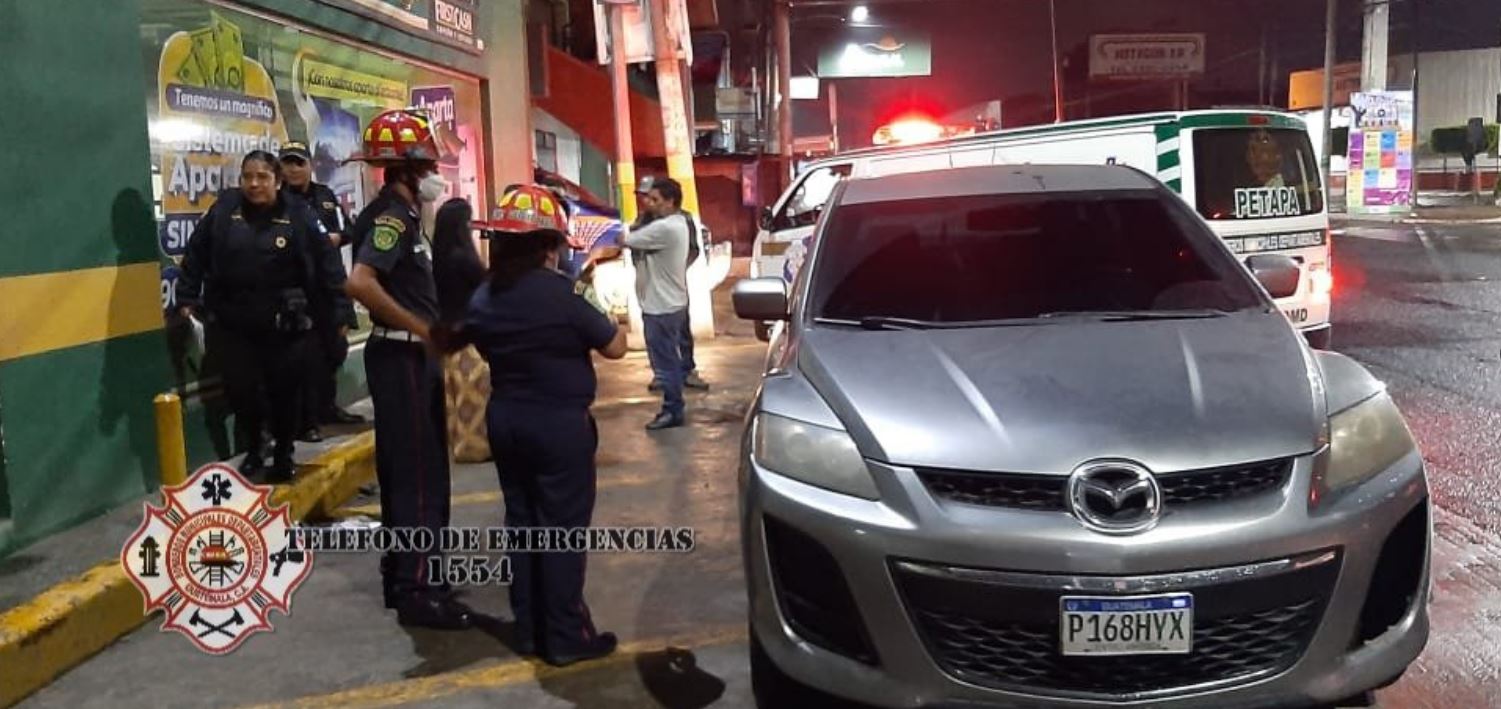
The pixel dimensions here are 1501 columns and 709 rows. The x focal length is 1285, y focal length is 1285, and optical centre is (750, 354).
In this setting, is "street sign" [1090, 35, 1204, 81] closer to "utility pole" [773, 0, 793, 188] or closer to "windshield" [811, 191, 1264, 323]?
"utility pole" [773, 0, 793, 188]

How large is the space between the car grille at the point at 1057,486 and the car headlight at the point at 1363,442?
0.17 meters

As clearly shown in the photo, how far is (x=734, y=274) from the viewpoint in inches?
903

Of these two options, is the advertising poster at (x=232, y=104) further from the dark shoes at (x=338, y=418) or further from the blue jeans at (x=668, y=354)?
the blue jeans at (x=668, y=354)

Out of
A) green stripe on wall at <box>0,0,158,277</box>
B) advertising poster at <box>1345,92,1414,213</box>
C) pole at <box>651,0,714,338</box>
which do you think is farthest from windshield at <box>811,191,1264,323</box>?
advertising poster at <box>1345,92,1414,213</box>

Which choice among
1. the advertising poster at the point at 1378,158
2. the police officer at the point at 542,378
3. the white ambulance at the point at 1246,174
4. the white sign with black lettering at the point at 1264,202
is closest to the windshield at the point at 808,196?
the white ambulance at the point at 1246,174

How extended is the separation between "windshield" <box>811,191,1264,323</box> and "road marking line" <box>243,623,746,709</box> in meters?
1.35

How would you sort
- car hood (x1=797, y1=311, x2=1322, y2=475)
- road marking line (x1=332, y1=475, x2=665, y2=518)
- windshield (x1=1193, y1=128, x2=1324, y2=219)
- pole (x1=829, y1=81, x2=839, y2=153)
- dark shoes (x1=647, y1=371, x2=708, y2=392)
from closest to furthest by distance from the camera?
car hood (x1=797, y1=311, x2=1322, y2=475) < road marking line (x1=332, y1=475, x2=665, y2=518) < windshield (x1=1193, y1=128, x2=1324, y2=219) < dark shoes (x1=647, y1=371, x2=708, y2=392) < pole (x1=829, y1=81, x2=839, y2=153)

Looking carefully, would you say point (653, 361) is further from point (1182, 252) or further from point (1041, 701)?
point (1041, 701)

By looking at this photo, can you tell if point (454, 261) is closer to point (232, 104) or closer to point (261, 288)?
point (261, 288)

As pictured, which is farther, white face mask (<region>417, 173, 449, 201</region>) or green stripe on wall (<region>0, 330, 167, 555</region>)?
green stripe on wall (<region>0, 330, 167, 555</region>)

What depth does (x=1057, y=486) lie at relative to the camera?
9.94 ft

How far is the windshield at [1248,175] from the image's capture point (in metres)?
9.38

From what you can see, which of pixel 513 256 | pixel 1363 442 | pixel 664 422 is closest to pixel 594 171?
pixel 664 422

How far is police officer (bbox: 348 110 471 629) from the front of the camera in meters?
4.54
